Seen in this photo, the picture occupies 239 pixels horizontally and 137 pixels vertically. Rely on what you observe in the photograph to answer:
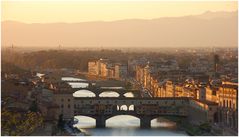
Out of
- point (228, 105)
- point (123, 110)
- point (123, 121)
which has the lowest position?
point (123, 121)

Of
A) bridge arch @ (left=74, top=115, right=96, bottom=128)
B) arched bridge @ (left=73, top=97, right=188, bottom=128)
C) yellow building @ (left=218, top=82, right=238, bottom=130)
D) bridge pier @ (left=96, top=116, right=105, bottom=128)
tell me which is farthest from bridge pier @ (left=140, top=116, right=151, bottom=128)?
yellow building @ (left=218, top=82, right=238, bottom=130)

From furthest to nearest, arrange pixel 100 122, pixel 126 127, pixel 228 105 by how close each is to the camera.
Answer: pixel 100 122, pixel 126 127, pixel 228 105

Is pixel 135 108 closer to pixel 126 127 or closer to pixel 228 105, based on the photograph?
pixel 126 127

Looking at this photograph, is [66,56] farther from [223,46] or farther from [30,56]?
[223,46]

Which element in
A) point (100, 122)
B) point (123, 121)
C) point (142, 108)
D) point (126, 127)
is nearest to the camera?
point (126, 127)

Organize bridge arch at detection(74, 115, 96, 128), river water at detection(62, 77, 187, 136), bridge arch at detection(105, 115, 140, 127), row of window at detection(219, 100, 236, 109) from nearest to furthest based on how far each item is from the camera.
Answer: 1. river water at detection(62, 77, 187, 136)
2. row of window at detection(219, 100, 236, 109)
3. bridge arch at detection(74, 115, 96, 128)
4. bridge arch at detection(105, 115, 140, 127)

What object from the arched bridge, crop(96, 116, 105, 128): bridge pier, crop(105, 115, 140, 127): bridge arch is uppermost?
the arched bridge

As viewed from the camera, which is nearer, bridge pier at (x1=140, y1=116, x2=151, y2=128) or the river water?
the river water

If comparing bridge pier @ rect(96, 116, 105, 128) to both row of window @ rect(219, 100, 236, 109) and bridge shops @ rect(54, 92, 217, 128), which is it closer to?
bridge shops @ rect(54, 92, 217, 128)

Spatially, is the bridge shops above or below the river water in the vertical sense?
above

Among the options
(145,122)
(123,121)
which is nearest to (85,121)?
(123,121)

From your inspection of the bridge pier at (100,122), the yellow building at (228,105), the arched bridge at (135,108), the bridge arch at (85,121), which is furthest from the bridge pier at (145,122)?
the yellow building at (228,105)
